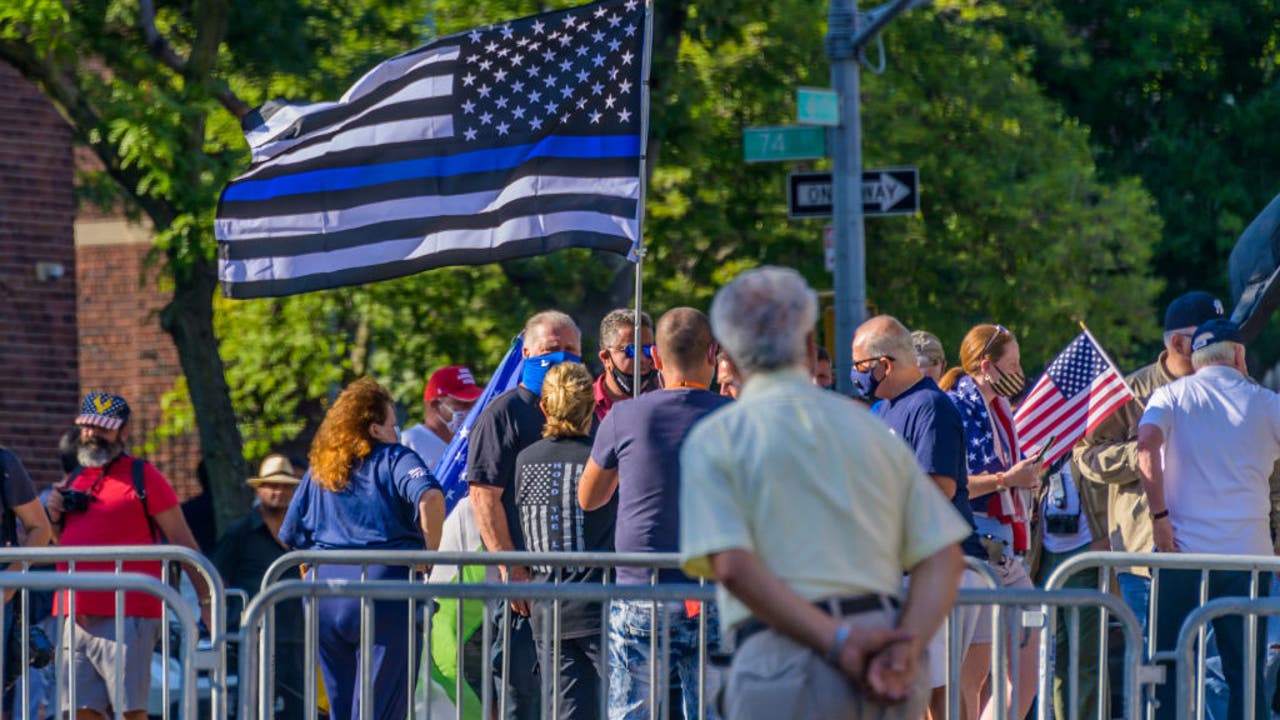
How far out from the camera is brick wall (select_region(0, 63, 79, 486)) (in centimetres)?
1912

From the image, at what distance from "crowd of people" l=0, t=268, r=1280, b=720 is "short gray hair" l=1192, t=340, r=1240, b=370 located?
1 centimetres

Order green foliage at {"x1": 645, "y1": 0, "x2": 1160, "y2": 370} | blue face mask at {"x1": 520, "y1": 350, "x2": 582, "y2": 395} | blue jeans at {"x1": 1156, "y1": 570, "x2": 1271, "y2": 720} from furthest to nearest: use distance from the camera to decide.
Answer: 1. green foliage at {"x1": 645, "y1": 0, "x2": 1160, "y2": 370}
2. blue face mask at {"x1": 520, "y1": 350, "x2": 582, "y2": 395}
3. blue jeans at {"x1": 1156, "y1": 570, "x2": 1271, "y2": 720}

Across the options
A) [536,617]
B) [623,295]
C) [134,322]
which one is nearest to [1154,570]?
[536,617]

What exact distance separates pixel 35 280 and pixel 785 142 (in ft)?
28.5

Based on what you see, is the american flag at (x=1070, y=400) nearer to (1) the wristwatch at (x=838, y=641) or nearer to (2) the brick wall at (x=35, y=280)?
(1) the wristwatch at (x=838, y=641)

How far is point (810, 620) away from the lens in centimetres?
425

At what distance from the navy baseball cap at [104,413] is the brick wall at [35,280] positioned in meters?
10.1

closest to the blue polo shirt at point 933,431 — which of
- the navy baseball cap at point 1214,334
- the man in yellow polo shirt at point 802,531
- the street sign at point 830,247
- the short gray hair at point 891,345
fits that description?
the short gray hair at point 891,345

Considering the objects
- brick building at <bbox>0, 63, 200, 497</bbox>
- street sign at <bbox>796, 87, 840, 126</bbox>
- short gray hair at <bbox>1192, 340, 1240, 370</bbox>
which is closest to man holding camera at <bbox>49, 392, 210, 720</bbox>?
short gray hair at <bbox>1192, 340, 1240, 370</bbox>

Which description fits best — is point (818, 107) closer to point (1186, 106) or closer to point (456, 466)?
point (456, 466)

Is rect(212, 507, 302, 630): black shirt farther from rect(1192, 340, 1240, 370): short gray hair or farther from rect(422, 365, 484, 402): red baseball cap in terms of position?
rect(1192, 340, 1240, 370): short gray hair

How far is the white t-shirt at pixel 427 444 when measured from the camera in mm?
10272

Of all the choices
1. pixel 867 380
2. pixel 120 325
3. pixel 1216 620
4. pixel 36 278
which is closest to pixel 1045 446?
pixel 1216 620

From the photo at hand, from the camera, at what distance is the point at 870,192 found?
15.0m
